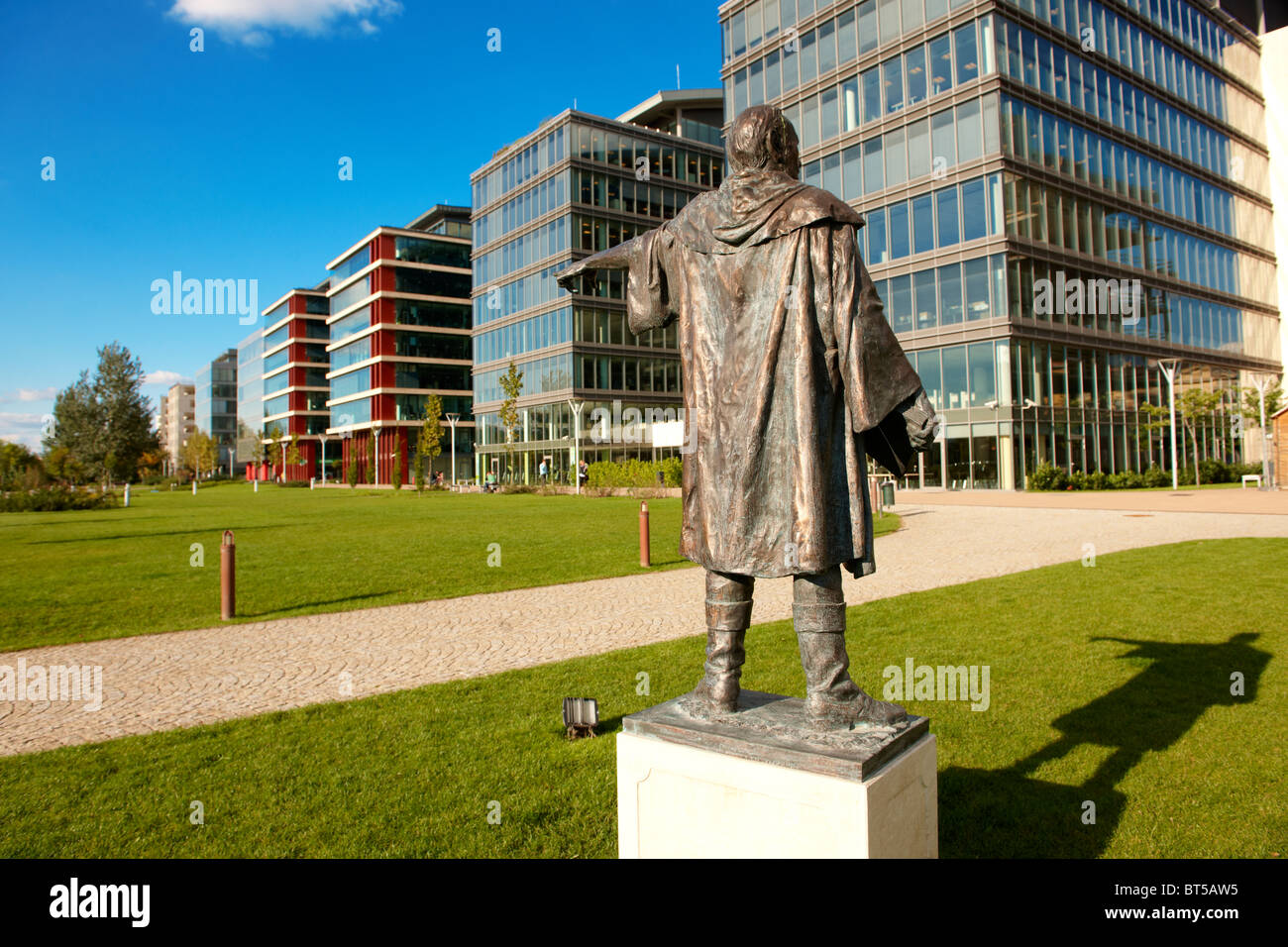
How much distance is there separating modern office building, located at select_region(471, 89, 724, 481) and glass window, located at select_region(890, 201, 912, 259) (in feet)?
61.7

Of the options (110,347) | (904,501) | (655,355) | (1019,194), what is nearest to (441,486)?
(655,355)

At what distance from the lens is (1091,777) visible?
439cm

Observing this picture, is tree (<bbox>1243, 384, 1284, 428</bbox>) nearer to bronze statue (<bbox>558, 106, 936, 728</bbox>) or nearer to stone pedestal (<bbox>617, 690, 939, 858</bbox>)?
bronze statue (<bbox>558, 106, 936, 728</bbox>)

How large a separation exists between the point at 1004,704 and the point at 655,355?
173ft

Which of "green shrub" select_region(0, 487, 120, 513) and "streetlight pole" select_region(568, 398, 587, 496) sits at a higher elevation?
"streetlight pole" select_region(568, 398, 587, 496)

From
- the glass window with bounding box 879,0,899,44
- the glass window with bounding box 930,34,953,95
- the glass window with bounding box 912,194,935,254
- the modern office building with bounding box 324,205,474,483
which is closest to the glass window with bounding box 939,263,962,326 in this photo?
the glass window with bounding box 912,194,935,254

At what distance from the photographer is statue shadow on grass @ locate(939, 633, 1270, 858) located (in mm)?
3697

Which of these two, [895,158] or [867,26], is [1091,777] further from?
[867,26]

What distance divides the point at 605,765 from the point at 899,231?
39604mm

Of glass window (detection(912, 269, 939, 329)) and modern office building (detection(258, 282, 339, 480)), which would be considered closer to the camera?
glass window (detection(912, 269, 939, 329))

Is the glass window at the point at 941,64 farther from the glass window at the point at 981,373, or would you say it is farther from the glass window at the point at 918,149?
the glass window at the point at 981,373

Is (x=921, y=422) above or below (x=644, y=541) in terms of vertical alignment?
above

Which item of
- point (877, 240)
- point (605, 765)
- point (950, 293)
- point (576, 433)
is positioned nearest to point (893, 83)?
point (877, 240)
